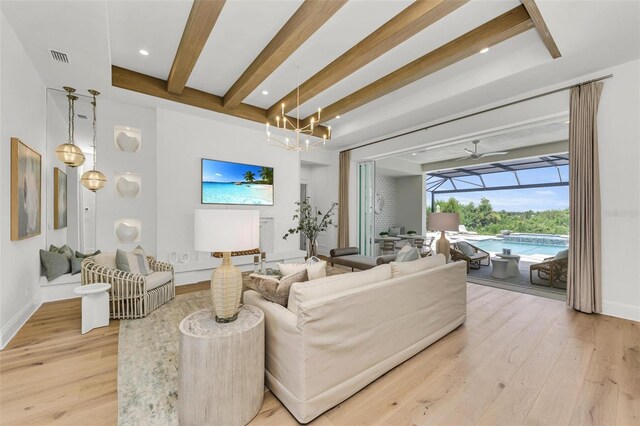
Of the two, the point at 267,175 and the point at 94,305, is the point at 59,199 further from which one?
the point at 267,175

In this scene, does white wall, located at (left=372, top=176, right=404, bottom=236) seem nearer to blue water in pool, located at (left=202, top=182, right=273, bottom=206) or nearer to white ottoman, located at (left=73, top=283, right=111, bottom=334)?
blue water in pool, located at (left=202, top=182, right=273, bottom=206)

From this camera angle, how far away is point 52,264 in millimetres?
3482

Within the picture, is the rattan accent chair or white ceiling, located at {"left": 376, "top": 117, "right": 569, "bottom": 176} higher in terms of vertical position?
white ceiling, located at {"left": 376, "top": 117, "right": 569, "bottom": 176}

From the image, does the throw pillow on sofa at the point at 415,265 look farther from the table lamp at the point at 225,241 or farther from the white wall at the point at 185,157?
the white wall at the point at 185,157

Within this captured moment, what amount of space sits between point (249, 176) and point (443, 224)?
3.81 m

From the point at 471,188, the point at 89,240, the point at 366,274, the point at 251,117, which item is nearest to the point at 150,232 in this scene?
→ the point at 89,240

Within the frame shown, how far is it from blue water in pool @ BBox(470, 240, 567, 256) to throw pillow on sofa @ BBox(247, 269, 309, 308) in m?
8.93

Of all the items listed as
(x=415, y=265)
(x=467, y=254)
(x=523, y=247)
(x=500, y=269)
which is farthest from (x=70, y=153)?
(x=523, y=247)

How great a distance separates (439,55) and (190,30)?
9.17 ft

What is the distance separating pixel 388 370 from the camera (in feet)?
6.77

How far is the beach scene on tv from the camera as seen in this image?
4.95 meters

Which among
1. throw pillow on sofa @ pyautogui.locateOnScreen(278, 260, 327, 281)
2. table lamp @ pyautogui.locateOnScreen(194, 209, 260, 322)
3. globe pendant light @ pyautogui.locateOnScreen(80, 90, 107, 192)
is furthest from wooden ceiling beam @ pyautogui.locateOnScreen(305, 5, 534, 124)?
globe pendant light @ pyautogui.locateOnScreen(80, 90, 107, 192)

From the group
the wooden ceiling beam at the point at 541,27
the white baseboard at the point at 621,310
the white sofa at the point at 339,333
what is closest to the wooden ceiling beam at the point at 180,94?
the white sofa at the point at 339,333

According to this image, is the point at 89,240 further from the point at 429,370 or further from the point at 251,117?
the point at 429,370
